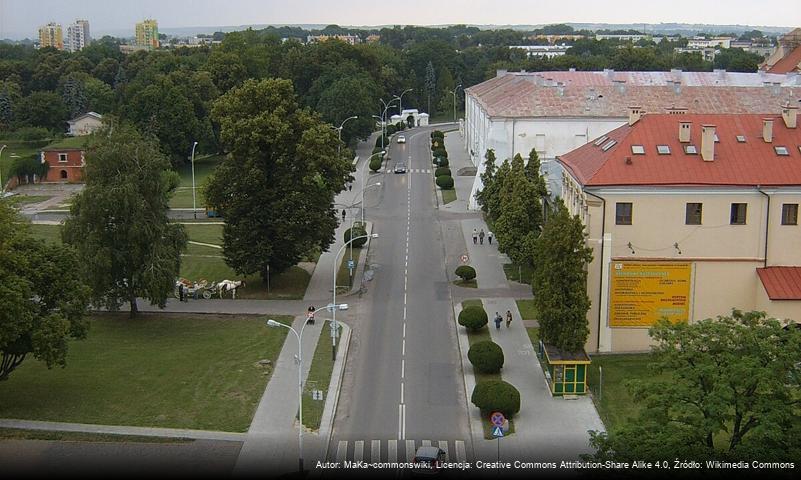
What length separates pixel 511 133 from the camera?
3184 inches

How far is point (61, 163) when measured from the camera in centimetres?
10756

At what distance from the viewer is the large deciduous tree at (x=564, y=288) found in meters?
43.2

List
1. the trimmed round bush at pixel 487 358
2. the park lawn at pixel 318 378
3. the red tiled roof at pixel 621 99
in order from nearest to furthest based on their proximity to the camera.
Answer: the park lawn at pixel 318 378 → the trimmed round bush at pixel 487 358 → the red tiled roof at pixel 621 99

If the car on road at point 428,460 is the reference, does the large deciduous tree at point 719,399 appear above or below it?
above

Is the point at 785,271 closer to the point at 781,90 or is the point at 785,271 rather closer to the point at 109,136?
the point at 109,136

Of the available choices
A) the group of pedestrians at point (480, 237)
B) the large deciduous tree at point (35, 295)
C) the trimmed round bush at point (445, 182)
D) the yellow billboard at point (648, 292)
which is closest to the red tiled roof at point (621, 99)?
the trimmed round bush at point (445, 182)

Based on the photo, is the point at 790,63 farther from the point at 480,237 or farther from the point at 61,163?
the point at 61,163

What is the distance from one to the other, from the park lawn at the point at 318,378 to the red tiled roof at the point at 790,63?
89837 millimetres

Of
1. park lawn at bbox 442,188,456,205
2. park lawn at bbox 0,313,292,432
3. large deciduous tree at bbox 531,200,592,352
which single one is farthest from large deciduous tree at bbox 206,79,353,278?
park lawn at bbox 442,188,456,205

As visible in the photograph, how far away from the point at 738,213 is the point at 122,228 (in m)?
31.3

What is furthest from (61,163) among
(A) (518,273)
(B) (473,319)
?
(B) (473,319)

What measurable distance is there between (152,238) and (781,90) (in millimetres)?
60111

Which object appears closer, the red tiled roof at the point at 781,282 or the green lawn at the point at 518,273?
the red tiled roof at the point at 781,282

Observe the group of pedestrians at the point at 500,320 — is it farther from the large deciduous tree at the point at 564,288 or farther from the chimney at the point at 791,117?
the chimney at the point at 791,117
